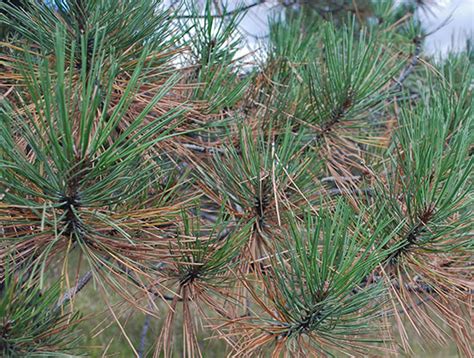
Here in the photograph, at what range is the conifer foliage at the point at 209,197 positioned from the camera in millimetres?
443

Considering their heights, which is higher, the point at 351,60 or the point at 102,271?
the point at 351,60

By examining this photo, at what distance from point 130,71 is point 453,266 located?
489 mm

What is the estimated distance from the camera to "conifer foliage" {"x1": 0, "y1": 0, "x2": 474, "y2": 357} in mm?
443

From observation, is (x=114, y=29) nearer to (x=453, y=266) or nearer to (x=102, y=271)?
(x=102, y=271)

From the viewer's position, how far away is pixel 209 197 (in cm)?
69

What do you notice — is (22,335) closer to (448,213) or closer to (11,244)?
(11,244)

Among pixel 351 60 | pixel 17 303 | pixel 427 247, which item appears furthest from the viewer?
pixel 351 60

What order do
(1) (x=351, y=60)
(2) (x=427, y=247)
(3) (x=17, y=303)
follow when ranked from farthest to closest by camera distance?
1. (1) (x=351, y=60)
2. (2) (x=427, y=247)
3. (3) (x=17, y=303)

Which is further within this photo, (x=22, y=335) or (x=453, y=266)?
(x=453, y=266)

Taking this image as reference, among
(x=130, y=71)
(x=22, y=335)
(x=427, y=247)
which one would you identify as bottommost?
(x=22, y=335)

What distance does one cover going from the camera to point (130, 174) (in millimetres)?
509

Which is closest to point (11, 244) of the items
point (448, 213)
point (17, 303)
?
point (17, 303)

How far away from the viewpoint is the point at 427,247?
24.1 inches

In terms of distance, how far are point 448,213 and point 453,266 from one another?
17 cm
